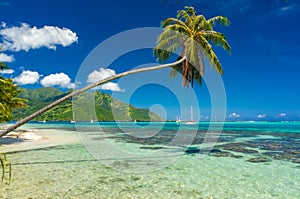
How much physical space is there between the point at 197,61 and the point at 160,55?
275 centimetres

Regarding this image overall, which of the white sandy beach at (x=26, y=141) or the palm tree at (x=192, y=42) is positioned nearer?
the palm tree at (x=192, y=42)

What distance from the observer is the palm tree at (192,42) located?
15516 millimetres

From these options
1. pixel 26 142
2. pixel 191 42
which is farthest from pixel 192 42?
pixel 26 142

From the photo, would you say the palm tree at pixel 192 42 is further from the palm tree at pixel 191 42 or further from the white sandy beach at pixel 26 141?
the white sandy beach at pixel 26 141

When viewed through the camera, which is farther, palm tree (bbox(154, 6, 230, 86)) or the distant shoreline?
the distant shoreline

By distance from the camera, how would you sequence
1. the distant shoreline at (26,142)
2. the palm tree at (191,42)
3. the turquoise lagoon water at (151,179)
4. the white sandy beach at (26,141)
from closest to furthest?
the turquoise lagoon water at (151,179), the palm tree at (191,42), the distant shoreline at (26,142), the white sandy beach at (26,141)

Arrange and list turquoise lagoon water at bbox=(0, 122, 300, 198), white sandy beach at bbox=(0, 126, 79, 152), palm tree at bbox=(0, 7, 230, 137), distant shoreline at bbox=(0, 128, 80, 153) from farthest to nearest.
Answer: white sandy beach at bbox=(0, 126, 79, 152), distant shoreline at bbox=(0, 128, 80, 153), palm tree at bbox=(0, 7, 230, 137), turquoise lagoon water at bbox=(0, 122, 300, 198)

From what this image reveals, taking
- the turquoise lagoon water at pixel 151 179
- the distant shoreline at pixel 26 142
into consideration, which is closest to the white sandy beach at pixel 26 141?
the distant shoreline at pixel 26 142

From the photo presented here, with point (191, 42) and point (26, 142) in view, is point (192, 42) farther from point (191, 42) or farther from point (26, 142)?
point (26, 142)

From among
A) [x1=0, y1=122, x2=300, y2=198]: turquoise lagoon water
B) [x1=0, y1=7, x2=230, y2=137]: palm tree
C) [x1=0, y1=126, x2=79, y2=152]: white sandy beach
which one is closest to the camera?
[x1=0, y1=122, x2=300, y2=198]: turquoise lagoon water

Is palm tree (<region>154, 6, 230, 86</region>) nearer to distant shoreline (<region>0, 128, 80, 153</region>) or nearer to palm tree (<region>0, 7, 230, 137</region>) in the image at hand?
palm tree (<region>0, 7, 230, 137</region>)

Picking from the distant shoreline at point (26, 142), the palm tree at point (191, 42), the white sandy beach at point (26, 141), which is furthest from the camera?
the white sandy beach at point (26, 141)

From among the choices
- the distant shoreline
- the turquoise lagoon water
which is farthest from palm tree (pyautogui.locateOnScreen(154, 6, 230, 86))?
the distant shoreline

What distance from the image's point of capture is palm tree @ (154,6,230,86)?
1552 centimetres
